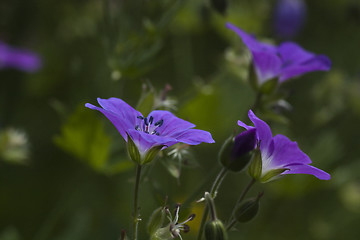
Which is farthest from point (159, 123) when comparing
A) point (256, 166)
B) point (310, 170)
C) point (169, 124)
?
point (310, 170)

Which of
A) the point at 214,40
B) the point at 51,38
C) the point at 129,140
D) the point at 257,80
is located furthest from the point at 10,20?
the point at 129,140

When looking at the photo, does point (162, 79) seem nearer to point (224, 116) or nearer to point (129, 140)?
point (224, 116)

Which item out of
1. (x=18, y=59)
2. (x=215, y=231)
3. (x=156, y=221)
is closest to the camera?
(x=215, y=231)

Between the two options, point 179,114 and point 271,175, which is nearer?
point 271,175

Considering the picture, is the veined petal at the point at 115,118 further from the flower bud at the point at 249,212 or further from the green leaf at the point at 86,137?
the green leaf at the point at 86,137

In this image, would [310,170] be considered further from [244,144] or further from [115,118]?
[115,118]

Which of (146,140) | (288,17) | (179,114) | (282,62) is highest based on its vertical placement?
(146,140)

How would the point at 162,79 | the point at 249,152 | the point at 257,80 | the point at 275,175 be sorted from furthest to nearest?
the point at 162,79 → the point at 257,80 → the point at 275,175 → the point at 249,152
